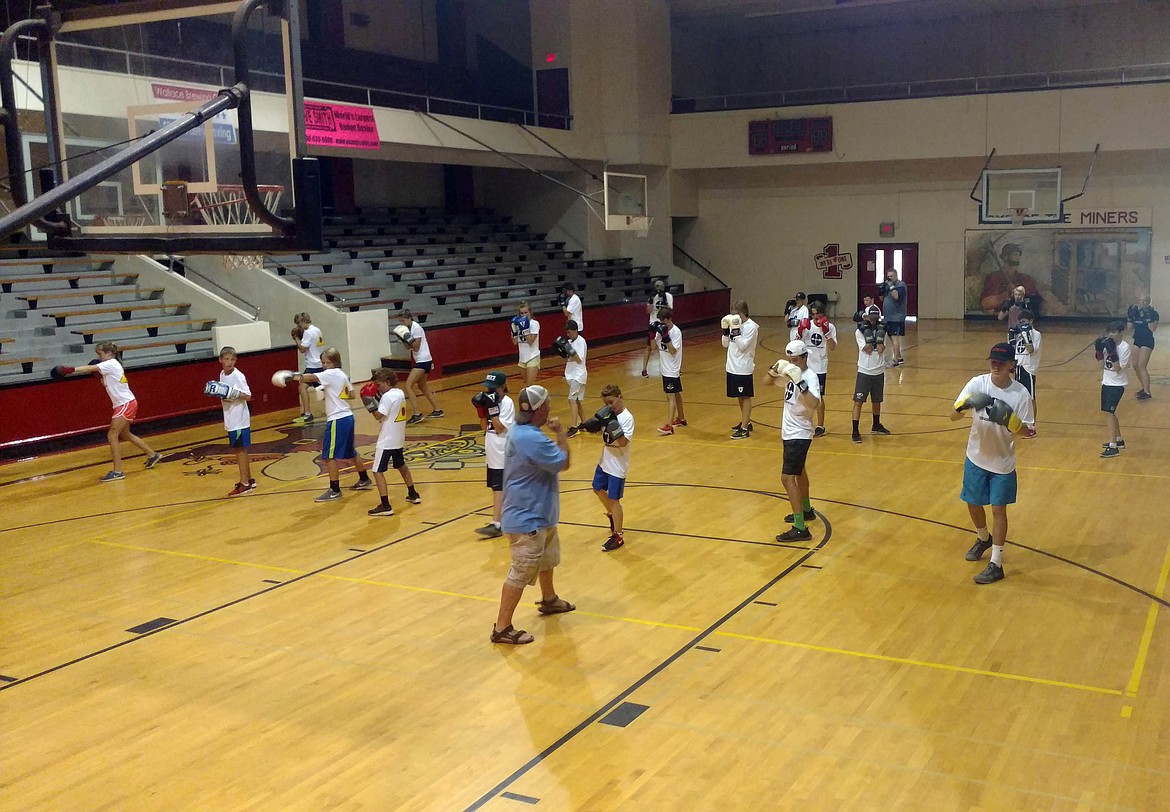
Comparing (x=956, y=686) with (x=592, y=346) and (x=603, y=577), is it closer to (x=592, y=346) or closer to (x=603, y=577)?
(x=603, y=577)

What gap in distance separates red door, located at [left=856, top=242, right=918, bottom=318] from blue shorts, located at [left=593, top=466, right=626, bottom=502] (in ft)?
73.6

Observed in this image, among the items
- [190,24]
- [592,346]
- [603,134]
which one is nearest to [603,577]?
[190,24]

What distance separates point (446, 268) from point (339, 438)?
13933 millimetres

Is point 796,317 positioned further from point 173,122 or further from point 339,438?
point 173,122

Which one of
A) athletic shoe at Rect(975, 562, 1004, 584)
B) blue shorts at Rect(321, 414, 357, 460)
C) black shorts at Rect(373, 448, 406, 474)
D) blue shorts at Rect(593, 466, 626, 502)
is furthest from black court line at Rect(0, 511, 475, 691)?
athletic shoe at Rect(975, 562, 1004, 584)

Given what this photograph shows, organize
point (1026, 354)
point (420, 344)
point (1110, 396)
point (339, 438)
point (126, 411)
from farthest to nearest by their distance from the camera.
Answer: point (420, 344), point (1026, 354), point (126, 411), point (1110, 396), point (339, 438)

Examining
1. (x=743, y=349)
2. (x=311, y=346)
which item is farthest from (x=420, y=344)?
(x=743, y=349)

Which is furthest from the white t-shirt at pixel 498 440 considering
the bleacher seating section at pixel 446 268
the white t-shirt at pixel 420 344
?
the bleacher seating section at pixel 446 268

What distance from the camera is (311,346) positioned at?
15.7m

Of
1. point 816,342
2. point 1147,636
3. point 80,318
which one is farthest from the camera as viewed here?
point 80,318

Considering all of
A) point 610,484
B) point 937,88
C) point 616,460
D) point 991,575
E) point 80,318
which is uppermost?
point 937,88

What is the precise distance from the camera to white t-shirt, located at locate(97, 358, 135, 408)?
41.6 feet

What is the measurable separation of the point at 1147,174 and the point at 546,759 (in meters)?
26.6

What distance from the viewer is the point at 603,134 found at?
29.5 m
